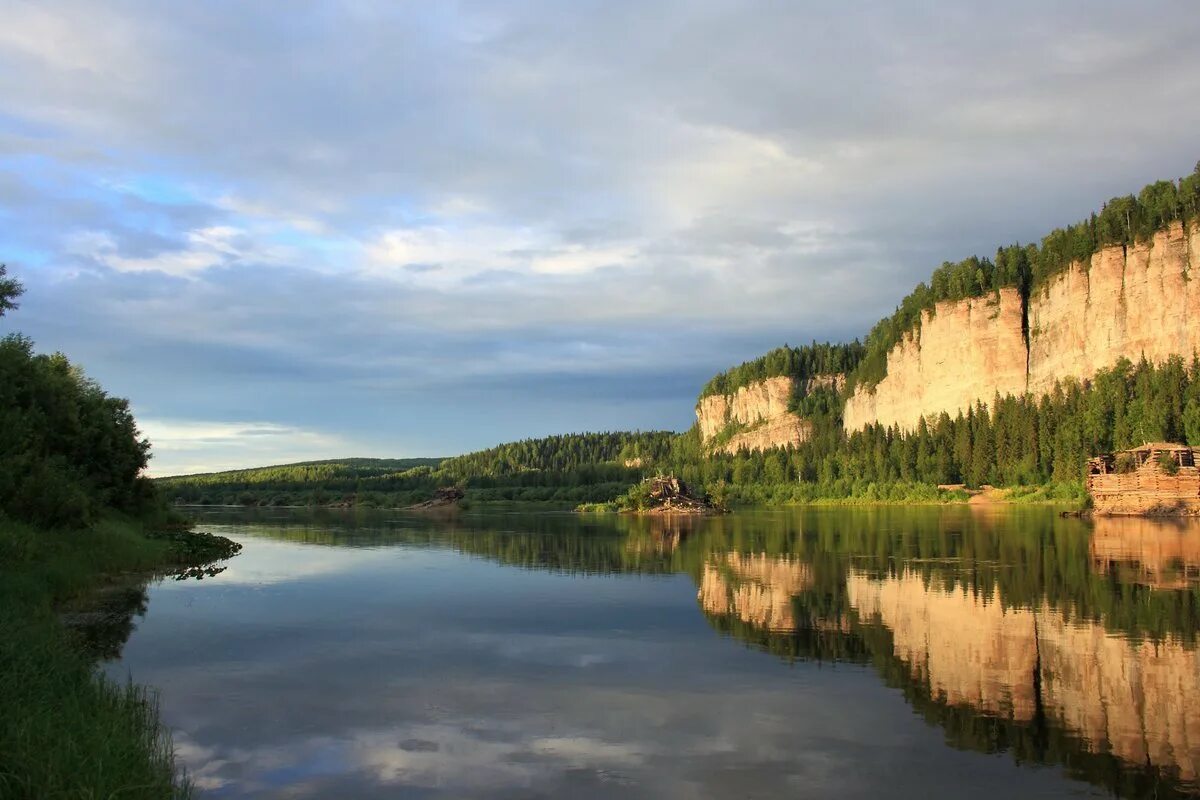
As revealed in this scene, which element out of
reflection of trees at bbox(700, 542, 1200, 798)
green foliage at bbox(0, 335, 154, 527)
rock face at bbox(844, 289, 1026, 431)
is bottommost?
reflection of trees at bbox(700, 542, 1200, 798)

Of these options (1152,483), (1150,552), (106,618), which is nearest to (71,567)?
(106,618)

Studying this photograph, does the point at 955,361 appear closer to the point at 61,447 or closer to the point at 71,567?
the point at 61,447

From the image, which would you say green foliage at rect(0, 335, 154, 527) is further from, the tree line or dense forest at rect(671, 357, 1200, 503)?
dense forest at rect(671, 357, 1200, 503)

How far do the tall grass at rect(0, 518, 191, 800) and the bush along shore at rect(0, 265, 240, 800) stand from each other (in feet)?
0.08

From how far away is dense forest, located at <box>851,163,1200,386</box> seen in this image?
108m

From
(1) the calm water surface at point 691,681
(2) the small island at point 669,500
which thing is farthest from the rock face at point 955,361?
(1) the calm water surface at point 691,681

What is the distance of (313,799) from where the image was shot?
10.1 m

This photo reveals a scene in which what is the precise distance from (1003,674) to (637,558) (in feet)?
81.6

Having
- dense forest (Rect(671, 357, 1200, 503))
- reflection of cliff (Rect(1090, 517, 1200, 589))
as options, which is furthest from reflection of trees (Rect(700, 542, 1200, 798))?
dense forest (Rect(671, 357, 1200, 503))

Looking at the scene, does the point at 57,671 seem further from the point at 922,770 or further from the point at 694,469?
the point at 694,469

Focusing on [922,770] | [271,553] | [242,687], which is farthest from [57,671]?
[271,553]

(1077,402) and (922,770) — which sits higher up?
(1077,402)

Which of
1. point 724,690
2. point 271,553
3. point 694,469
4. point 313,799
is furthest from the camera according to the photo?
point 694,469

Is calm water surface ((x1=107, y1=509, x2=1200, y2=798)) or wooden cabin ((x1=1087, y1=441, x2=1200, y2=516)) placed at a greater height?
wooden cabin ((x1=1087, y1=441, x2=1200, y2=516))
